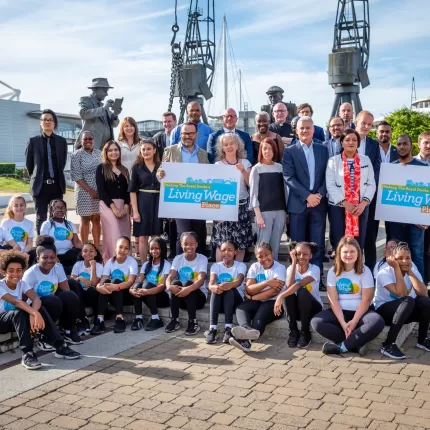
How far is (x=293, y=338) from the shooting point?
618 centimetres

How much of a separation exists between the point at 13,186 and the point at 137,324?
3002 centimetres

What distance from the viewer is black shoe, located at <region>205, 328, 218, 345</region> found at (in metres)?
6.28

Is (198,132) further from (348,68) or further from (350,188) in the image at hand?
(348,68)

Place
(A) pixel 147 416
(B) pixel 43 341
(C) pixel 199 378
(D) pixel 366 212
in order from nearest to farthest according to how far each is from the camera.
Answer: (A) pixel 147 416, (C) pixel 199 378, (B) pixel 43 341, (D) pixel 366 212

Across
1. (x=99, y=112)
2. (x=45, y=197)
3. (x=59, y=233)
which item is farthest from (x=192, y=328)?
(x=99, y=112)

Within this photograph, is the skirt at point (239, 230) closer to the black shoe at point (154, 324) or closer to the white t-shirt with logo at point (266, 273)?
the white t-shirt with logo at point (266, 273)

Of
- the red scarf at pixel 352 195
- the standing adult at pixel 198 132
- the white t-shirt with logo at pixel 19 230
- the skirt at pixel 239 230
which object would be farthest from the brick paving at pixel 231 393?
the standing adult at pixel 198 132

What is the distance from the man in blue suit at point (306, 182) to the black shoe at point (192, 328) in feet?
5.03

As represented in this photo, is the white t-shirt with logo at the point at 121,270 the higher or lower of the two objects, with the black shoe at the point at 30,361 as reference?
higher

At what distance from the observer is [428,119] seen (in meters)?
46.2

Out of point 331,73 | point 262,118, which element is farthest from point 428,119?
point 262,118

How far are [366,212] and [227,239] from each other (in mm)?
1759

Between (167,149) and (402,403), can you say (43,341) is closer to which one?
(167,149)

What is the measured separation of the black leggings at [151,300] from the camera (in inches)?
275
